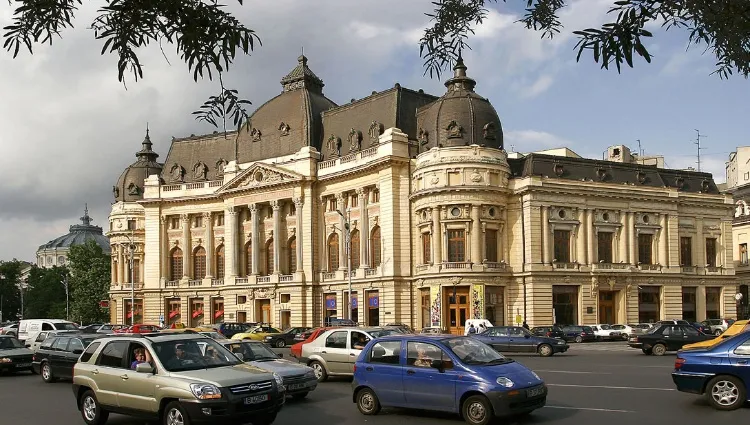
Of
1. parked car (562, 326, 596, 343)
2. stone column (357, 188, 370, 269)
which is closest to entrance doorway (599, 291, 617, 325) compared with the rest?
parked car (562, 326, 596, 343)

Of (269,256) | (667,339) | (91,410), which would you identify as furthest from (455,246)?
(91,410)

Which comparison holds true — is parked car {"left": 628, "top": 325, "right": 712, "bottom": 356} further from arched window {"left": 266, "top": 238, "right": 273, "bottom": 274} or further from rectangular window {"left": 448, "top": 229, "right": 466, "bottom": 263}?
arched window {"left": 266, "top": 238, "right": 273, "bottom": 274}

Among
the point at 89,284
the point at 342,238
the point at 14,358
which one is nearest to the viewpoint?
the point at 14,358

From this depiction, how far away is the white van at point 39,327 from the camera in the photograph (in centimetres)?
4488

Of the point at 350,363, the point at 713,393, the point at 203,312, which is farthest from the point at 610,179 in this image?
the point at 713,393

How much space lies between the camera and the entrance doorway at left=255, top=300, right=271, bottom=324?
7412cm

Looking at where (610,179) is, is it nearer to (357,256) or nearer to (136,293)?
(357,256)

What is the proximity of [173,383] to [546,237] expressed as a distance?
49675 mm

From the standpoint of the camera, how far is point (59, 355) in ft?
84.6

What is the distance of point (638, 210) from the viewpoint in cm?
6488

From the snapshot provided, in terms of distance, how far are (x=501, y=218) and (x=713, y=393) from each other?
45.0 m

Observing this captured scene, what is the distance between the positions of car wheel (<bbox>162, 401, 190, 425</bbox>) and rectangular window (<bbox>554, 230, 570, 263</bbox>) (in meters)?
50.9

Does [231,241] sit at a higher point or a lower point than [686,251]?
higher

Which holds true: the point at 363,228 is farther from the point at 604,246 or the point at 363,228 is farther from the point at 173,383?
the point at 173,383
